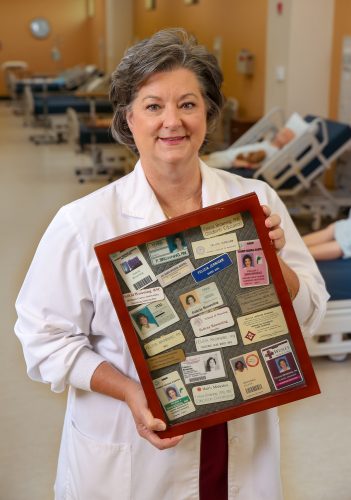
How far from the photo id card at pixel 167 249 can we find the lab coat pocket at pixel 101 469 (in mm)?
422

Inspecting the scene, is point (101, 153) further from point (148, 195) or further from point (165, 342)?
point (165, 342)

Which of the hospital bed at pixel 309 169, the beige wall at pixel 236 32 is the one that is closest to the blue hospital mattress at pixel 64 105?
the beige wall at pixel 236 32

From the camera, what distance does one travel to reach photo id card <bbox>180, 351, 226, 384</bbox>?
1.37 m

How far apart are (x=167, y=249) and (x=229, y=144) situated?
7.53 m

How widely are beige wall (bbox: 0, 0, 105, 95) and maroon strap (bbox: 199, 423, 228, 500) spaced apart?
56.7 ft

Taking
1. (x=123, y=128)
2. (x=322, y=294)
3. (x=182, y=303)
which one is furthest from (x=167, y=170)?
(x=322, y=294)

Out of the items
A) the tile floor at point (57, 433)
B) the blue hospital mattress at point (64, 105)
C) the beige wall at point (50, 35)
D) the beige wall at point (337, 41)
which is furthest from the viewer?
the beige wall at point (50, 35)

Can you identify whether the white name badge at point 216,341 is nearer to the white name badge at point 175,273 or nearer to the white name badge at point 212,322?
the white name badge at point 212,322

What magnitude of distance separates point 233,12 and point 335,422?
6989 millimetres

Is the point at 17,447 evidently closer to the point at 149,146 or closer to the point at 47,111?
the point at 149,146

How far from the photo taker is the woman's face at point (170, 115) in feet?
4.63

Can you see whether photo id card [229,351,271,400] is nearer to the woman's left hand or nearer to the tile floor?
the woman's left hand

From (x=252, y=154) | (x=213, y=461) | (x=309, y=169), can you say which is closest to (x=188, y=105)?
(x=213, y=461)

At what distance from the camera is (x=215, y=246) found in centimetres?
134
